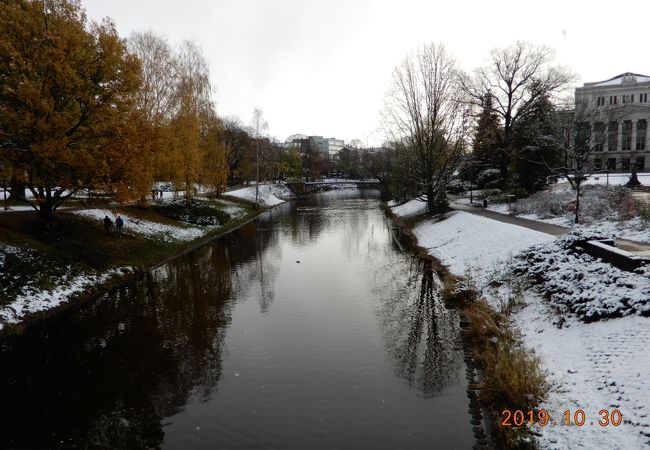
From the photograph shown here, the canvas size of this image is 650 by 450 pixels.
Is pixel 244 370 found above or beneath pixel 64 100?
beneath

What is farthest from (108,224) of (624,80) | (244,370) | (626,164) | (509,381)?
(624,80)

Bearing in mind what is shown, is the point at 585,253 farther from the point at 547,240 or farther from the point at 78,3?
the point at 78,3

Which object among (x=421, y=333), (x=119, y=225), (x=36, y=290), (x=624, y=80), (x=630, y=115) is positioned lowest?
(x=421, y=333)

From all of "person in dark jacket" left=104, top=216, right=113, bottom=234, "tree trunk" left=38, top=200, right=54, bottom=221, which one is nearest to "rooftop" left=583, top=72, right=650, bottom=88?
"person in dark jacket" left=104, top=216, right=113, bottom=234

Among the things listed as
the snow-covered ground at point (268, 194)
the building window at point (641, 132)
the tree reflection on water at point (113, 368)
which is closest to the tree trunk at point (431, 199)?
the tree reflection on water at point (113, 368)

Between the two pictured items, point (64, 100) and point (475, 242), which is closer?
point (64, 100)

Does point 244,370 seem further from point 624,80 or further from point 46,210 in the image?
point 624,80

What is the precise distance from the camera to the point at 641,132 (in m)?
68.9

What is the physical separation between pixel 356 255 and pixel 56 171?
54.8 feet

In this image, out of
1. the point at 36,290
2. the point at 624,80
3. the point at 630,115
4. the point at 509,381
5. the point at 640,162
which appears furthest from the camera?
the point at 624,80

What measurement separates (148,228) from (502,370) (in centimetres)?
2447

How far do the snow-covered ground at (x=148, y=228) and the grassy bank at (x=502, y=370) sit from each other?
2059cm

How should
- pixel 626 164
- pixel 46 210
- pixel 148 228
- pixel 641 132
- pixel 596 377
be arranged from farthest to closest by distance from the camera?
pixel 641 132, pixel 626 164, pixel 148 228, pixel 46 210, pixel 596 377

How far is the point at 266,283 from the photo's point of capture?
64.6 ft
